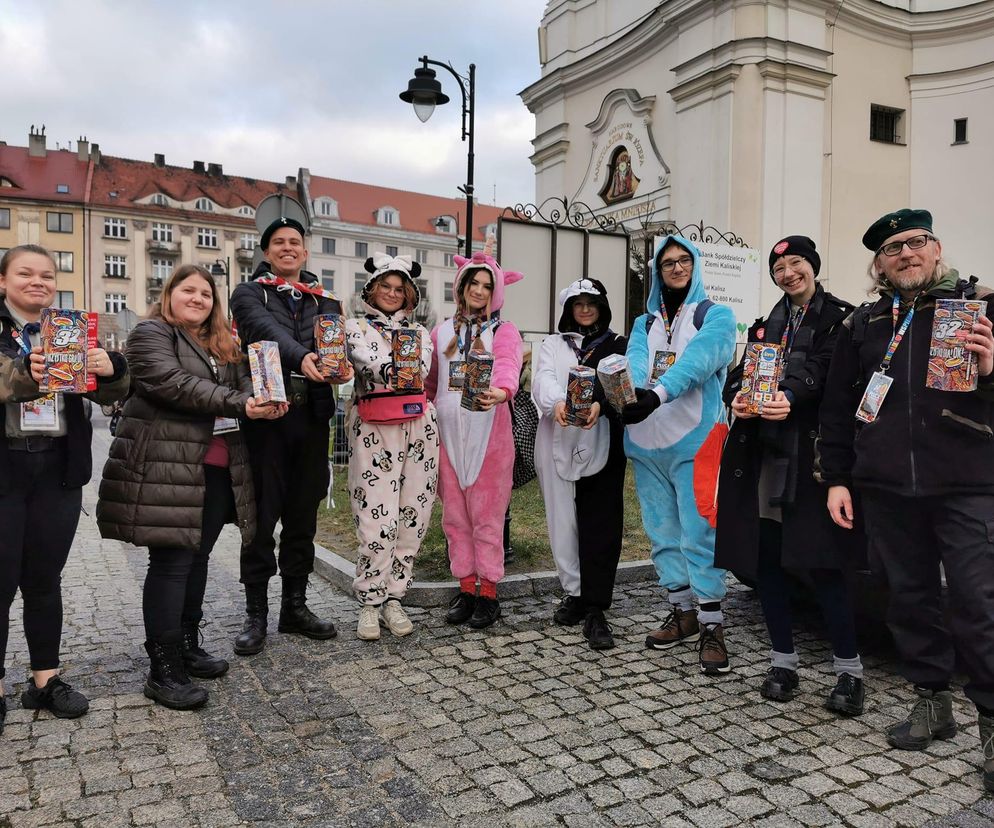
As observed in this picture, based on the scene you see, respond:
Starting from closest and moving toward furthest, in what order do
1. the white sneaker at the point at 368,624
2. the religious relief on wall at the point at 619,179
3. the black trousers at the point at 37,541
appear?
the black trousers at the point at 37,541
the white sneaker at the point at 368,624
the religious relief on wall at the point at 619,179

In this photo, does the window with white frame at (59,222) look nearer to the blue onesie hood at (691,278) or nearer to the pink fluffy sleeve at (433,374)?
the pink fluffy sleeve at (433,374)

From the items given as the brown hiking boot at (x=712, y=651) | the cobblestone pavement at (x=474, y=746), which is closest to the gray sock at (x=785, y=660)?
the cobblestone pavement at (x=474, y=746)

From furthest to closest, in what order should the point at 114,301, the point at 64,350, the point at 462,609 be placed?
the point at 114,301 < the point at 462,609 < the point at 64,350

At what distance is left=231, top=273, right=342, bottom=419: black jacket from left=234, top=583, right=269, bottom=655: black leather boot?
41.6 inches

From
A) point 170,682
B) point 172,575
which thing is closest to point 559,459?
point 172,575

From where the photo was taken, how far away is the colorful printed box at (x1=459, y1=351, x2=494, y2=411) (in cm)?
407

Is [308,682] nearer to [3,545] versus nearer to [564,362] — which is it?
[3,545]

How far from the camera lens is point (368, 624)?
451 cm

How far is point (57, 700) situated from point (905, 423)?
375 cm

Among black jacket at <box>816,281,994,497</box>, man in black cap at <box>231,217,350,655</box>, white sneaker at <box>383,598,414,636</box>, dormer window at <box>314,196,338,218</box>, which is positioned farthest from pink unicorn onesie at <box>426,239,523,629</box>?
dormer window at <box>314,196,338,218</box>

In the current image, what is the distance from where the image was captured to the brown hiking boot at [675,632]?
4430 millimetres

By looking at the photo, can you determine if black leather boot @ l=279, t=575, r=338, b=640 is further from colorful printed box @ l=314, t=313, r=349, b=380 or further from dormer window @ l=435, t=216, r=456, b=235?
dormer window @ l=435, t=216, r=456, b=235

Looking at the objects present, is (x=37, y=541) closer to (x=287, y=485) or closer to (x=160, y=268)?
(x=287, y=485)

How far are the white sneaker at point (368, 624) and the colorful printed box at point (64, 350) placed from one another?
2.07 m
